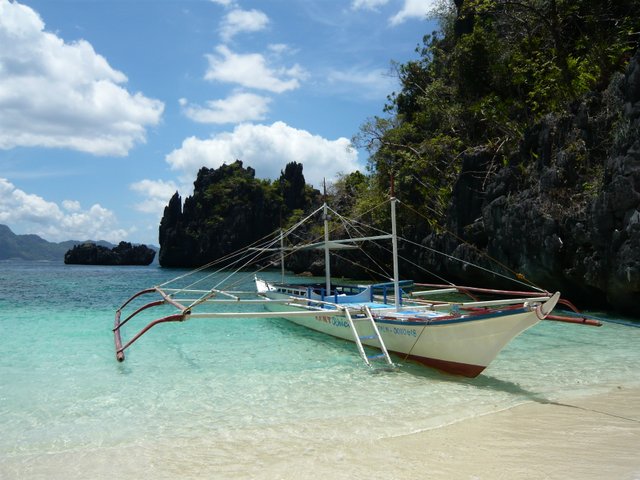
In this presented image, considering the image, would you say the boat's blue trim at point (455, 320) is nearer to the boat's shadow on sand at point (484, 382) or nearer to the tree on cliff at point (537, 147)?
the boat's shadow on sand at point (484, 382)

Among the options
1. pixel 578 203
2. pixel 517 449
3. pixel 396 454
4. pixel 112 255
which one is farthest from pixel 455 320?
pixel 112 255

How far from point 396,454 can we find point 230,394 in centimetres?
381

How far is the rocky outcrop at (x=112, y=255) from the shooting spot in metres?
106

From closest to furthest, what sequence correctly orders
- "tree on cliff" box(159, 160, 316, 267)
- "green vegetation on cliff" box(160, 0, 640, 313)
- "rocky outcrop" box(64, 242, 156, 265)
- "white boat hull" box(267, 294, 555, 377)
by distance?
"white boat hull" box(267, 294, 555, 377), "green vegetation on cliff" box(160, 0, 640, 313), "tree on cliff" box(159, 160, 316, 267), "rocky outcrop" box(64, 242, 156, 265)

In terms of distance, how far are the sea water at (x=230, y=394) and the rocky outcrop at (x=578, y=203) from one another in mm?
2939

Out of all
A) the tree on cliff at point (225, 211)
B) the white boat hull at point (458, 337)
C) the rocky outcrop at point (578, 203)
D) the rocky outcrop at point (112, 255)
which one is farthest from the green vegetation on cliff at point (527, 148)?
the rocky outcrop at point (112, 255)

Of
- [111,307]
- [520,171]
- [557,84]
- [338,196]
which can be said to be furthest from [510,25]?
[111,307]

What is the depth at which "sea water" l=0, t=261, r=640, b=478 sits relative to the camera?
A: 571 centimetres

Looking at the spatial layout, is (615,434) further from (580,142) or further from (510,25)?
(510,25)

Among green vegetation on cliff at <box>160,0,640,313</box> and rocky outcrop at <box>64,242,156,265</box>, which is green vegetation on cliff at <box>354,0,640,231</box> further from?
rocky outcrop at <box>64,242,156,265</box>

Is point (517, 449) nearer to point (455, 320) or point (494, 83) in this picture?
point (455, 320)

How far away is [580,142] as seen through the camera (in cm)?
1741

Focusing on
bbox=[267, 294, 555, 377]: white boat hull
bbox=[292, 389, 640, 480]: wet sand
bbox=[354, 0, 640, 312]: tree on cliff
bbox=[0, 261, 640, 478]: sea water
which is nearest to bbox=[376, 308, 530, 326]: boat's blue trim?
bbox=[267, 294, 555, 377]: white boat hull

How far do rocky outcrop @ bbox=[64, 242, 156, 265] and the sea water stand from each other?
3872 inches
